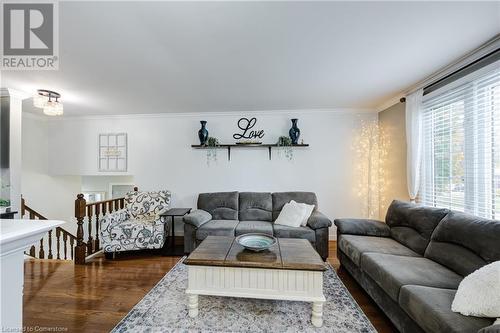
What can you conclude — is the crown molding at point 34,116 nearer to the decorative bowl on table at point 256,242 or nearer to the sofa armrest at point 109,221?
the sofa armrest at point 109,221

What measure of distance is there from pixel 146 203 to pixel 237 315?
263cm

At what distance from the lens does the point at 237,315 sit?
6.45ft

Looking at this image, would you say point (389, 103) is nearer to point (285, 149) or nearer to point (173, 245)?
point (285, 149)

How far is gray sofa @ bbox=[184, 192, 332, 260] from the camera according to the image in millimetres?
3131

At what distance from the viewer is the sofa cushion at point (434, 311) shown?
123 cm

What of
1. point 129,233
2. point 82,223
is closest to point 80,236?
point 82,223

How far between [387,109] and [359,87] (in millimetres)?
1125

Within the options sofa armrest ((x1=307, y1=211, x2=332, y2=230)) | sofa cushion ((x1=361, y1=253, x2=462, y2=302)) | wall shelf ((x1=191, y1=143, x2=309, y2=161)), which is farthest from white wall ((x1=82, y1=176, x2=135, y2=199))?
sofa cushion ((x1=361, y1=253, x2=462, y2=302))

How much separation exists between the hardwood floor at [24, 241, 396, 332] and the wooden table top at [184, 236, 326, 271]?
2.55 feet

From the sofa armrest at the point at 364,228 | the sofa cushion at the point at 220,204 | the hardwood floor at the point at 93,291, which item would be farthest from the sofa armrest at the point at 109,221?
the sofa armrest at the point at 364,228

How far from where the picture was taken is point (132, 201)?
3.85 meters

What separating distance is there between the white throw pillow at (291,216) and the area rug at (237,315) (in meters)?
1.09

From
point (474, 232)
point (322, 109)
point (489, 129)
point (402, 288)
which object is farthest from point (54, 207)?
point (489, 129)

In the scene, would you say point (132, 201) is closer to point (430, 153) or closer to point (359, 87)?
point (359, 87)
